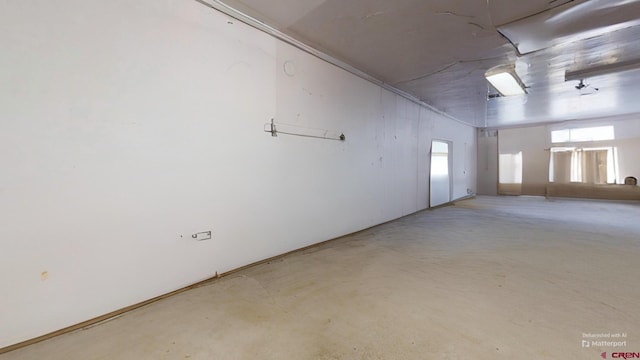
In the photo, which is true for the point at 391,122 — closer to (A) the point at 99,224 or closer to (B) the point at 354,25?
(B) the point at 354,25

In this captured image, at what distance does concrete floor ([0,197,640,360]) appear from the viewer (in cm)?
154

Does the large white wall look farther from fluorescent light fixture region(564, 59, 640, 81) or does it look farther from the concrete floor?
fluorescent light fixture region(564, 59, 640, 81)

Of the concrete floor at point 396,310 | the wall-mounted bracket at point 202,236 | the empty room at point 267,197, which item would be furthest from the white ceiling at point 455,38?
the concrete floor at point 396,310

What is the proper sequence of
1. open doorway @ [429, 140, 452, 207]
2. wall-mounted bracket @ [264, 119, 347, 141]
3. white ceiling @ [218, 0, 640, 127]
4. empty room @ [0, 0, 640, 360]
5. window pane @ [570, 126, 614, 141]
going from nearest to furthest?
empty room @ [0, 0, 640, 360]
white ceiling @ [218, 0, 640, 127]
wall-mounted bracket @ [264, 119, 347, 141]
open doorway @ [429, 140, 452, 207]
window pane @ [570, 126, 614, 141]

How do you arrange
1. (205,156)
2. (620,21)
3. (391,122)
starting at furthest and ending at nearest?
(391,122) → (620,21) → (205,156)

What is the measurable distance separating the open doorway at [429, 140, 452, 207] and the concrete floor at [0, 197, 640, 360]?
3.55 m

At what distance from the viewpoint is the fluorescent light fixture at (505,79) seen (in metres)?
3.97

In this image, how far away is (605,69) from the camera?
12.6ft

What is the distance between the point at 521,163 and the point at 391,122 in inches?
294

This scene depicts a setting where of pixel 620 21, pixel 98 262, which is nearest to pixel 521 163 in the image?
pixel 620 21

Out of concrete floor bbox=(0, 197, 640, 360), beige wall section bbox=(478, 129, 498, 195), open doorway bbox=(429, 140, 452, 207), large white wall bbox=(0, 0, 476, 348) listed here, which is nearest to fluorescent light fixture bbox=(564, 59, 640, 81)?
concrete floor bbox=(0, 197, 640, 360)

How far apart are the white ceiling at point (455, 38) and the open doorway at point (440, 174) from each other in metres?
1.96

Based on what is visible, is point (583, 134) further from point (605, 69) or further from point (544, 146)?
point (605, 69)

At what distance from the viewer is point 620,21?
2.72m
